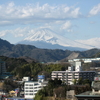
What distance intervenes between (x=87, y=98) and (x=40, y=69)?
9959 cm

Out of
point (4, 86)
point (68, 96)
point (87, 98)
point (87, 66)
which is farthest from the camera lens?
point (87, 66)

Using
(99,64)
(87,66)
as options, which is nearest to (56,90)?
(87,66)

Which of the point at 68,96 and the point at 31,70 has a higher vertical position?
the point at 31,70

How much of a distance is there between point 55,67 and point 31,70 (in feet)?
23.6

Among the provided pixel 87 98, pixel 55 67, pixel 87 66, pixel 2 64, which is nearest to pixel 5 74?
pixel 2 64

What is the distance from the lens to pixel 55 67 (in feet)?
393

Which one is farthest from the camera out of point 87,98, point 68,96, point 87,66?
point 87,66

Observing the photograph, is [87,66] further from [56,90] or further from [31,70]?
[56,90]

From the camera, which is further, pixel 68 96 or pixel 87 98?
pixel 68 96

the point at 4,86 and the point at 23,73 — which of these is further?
the point at 23,73

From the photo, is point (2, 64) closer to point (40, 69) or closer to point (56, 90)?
point (40, 69)

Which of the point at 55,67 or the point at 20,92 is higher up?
the point at 55,67

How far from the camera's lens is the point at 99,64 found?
6969 inches

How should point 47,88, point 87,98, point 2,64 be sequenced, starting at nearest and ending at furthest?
point 87,98 < point 47,88 < point 2,64
